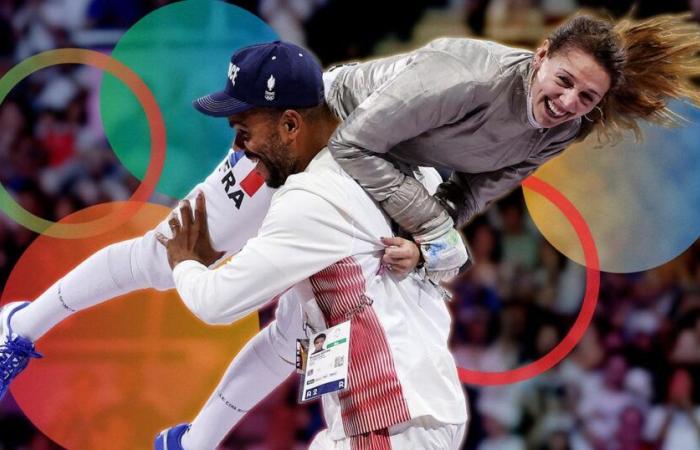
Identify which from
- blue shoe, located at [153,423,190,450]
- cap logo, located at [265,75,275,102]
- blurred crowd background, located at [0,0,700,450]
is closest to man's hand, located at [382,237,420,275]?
cap logo, located at [265,75,275,102]

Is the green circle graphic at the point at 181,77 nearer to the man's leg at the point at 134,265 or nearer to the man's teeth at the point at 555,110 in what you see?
the man's leg at the point at 134,265

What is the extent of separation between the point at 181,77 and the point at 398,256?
6.45 ft

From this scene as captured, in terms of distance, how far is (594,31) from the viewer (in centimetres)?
218

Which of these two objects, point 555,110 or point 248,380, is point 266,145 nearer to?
point 555,110

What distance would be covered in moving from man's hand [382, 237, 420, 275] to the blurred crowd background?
6.02 ft

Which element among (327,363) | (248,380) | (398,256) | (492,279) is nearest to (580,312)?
(492,279)

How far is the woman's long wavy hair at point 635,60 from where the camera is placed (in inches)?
86.2

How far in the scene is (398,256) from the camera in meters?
2.14

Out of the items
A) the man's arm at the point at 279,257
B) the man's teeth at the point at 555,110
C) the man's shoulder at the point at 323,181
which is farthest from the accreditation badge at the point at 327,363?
the man's teeth at the point at 555,110

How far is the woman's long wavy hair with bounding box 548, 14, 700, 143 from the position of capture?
2189mm

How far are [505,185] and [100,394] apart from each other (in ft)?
5.63

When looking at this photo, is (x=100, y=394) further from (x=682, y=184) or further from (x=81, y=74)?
(x=682, y=184)

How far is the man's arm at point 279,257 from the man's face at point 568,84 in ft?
1.71

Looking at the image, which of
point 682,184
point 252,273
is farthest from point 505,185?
point 682,184
